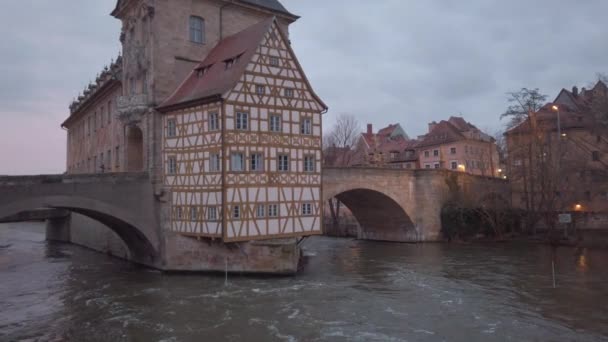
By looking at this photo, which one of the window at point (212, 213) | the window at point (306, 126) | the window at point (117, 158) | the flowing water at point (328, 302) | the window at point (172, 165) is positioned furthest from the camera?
the window at point (117, 158)

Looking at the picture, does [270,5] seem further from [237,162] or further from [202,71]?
[237,162]

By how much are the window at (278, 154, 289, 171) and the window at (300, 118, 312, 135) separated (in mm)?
1495

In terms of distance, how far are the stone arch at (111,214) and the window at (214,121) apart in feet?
16.8

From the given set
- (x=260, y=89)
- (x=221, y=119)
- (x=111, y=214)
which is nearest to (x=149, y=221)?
(x=111, y=214)

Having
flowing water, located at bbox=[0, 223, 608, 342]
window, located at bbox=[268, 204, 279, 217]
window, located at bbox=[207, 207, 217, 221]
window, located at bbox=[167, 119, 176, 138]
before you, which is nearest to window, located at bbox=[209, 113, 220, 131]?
window, located at bbox=[167, 119, 176, 138]

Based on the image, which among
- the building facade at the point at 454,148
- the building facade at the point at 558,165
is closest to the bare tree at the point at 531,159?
the building facade at the point at 558,165

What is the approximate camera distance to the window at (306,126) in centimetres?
2297

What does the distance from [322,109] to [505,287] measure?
1055 cm

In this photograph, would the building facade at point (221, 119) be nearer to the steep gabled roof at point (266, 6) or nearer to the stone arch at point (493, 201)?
the steep gabled roof at point (266, 6)

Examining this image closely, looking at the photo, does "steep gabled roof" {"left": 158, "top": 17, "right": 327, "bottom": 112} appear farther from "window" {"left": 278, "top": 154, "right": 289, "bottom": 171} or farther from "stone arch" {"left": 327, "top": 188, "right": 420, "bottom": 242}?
"stone arch" {"left": 327, "top": 188, "right": 420, "bottom": 242}

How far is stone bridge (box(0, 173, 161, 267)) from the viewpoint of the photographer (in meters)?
19.3

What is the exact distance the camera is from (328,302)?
17.8 meters

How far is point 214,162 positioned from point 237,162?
0.95 meters

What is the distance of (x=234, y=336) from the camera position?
1411 centimetres
